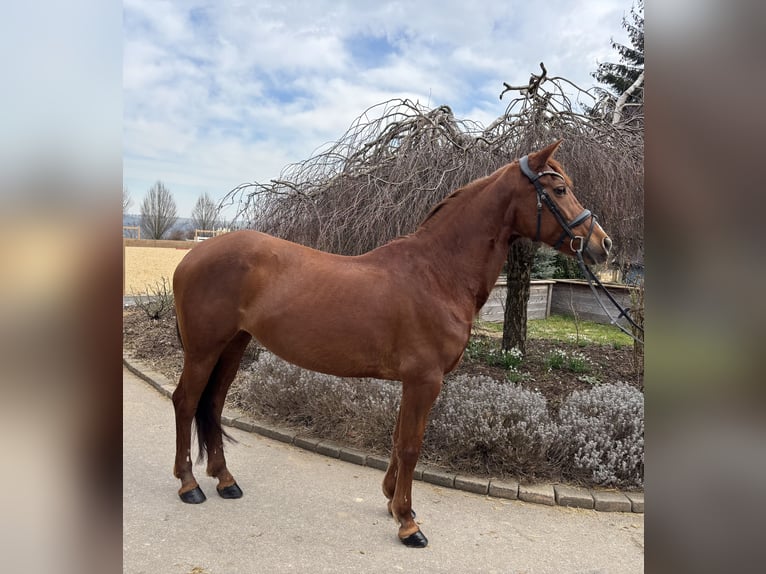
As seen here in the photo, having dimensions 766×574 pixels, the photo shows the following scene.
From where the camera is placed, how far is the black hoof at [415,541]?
2.77 m

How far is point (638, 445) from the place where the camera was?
11.5 feet

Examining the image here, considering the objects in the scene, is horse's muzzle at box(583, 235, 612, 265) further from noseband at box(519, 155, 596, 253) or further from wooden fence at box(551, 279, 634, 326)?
wooden fence at box(551, 279, 634, 326)

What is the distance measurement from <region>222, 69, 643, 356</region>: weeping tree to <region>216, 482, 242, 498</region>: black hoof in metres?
2.42

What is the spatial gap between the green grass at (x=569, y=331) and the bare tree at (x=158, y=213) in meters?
26.5

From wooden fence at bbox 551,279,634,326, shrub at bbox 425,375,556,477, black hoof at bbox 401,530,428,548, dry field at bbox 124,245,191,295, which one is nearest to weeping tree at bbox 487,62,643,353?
shrub at bbox 425,375,556,477

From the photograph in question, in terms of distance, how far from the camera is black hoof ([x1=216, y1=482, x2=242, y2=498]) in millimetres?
3281

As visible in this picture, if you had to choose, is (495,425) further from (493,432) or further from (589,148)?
(589,148)

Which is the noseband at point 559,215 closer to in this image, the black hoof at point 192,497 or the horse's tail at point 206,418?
the horse's tail at point 206,418

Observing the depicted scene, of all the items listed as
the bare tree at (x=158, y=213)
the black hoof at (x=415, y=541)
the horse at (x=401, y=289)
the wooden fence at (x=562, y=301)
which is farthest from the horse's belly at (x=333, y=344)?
the bare tree at (x=158, y=213)

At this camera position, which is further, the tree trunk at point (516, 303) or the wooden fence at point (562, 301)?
the wooden fence at point (562, 301)

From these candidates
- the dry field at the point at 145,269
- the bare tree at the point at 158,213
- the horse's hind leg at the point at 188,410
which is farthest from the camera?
the bare tree at the point at 158,213
